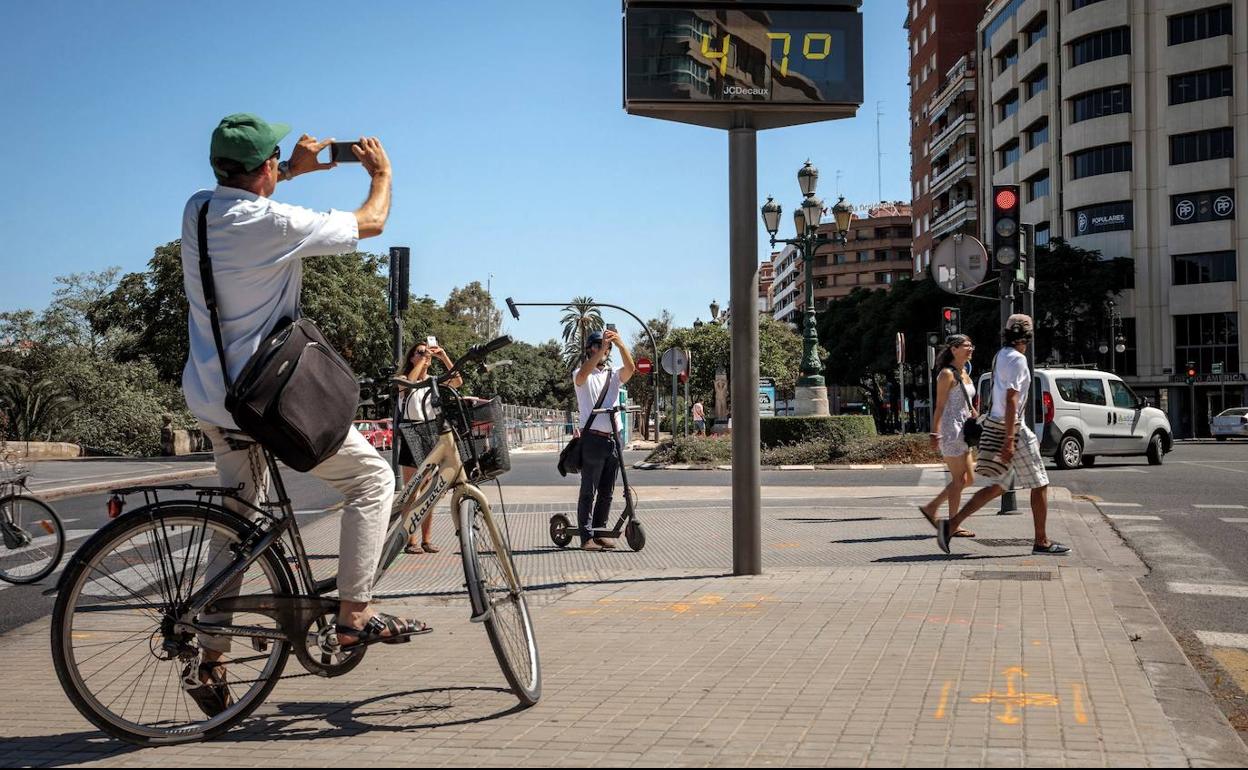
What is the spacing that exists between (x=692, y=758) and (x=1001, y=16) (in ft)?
256

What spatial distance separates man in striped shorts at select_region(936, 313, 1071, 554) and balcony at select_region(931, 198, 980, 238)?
74.2 meters

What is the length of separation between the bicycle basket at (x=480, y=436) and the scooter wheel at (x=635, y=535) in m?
4.89

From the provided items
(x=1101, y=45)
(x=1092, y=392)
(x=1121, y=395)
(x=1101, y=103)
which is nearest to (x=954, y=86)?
(x=1101, y=45)

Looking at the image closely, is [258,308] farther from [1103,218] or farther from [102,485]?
[1103,218]

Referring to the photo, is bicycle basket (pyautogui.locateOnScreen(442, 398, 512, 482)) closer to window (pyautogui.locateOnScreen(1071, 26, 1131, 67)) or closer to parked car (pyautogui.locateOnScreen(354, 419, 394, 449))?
parked car (pyautogui.locateOnScreen(354, 419, 394, 449))

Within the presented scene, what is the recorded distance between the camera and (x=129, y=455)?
41906 millimetres

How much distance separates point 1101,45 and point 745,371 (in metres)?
62.6

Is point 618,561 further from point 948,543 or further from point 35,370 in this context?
point 35,370

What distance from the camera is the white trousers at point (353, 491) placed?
4.17m

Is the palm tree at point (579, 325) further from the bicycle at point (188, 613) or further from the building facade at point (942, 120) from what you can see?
the bicycle at point (188, 613)

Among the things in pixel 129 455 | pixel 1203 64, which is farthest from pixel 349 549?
pixel 1203 64

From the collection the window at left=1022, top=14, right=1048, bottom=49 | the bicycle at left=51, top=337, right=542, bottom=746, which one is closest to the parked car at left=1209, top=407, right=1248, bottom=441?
the window at left=1022, top=14, right=1048, bottom=49

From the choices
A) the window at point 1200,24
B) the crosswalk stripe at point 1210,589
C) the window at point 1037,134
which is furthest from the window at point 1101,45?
the crosswalk stripe at point 1210,589

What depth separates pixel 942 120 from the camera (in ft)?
294
